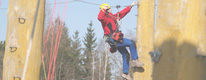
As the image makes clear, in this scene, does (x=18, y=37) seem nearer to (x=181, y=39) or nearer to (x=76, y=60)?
(x=181, y=39)

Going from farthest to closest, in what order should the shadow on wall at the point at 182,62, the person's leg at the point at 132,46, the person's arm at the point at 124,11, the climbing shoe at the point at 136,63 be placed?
the person's arm at the point at 124,11, the person's leg at the point at 132,46, the climbing shoe at the point at 136,63, the shadow on wall at the point at 182,62

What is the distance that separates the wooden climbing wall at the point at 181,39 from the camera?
7.47 ft

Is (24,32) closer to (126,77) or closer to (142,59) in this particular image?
(142,59)

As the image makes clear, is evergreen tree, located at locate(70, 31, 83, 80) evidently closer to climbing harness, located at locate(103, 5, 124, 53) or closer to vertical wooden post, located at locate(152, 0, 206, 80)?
climbing harness, located at locate(103, 5, 124, 53)

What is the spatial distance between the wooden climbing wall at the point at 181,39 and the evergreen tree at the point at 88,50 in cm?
3806

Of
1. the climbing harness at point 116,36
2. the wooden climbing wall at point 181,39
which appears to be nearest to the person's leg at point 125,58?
the climbing harness at point 116,36

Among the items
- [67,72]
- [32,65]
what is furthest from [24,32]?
[67,72]

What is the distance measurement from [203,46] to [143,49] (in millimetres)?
3981

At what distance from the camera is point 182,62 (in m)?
2.27

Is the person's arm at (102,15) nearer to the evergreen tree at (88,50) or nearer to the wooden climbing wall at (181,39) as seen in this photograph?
the wooden climbing wall at (181,39)

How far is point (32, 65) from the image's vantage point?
4555mm

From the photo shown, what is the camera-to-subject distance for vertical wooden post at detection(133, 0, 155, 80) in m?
6.29

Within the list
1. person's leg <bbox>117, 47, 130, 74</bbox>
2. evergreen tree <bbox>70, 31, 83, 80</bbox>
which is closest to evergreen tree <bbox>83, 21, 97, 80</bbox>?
evergreen tree <bbox>70, 31, 83, 80</bbox>

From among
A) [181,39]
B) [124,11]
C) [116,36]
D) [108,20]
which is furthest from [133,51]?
[181,39]
